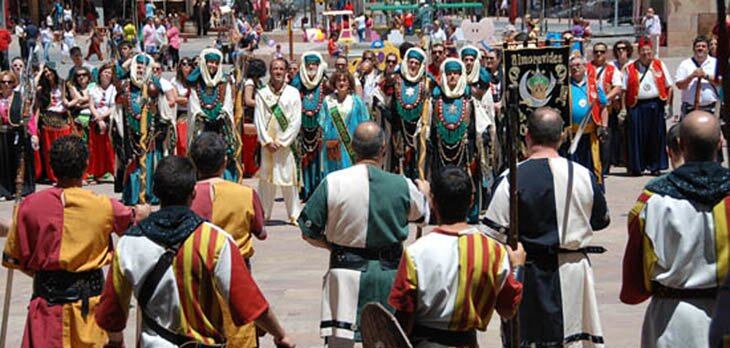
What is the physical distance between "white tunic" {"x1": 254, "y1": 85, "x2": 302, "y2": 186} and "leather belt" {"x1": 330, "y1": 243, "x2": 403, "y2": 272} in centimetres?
664

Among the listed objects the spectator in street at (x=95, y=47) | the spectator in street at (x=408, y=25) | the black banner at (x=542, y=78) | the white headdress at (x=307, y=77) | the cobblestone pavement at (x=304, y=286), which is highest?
the black banner at (x=542, y=78)

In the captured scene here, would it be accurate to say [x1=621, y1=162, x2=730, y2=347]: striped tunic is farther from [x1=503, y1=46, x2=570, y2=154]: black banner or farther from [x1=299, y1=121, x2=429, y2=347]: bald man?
[x1=503, y1=46, x2=570, y2=154]: black banner

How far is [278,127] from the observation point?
1362cm

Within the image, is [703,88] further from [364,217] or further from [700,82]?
[364,217]

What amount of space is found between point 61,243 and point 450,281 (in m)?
1.91

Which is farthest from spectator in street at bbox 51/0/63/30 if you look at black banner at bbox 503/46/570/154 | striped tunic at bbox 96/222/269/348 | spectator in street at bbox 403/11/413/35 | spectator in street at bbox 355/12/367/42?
striped tunic at bbox 96/222/269/348

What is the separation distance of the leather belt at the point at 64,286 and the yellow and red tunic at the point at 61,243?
0.03 meters

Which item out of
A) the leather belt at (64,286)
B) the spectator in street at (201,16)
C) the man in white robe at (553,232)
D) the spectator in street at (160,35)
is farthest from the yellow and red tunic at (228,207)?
the spectator in street at (201,16)

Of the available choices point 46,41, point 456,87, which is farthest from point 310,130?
point 46,41

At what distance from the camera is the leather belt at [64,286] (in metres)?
6.46

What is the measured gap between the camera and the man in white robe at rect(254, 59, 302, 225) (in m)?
13.6

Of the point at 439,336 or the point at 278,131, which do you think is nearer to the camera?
the point at 439,336

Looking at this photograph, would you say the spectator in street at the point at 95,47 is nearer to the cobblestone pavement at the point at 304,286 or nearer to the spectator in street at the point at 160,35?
the spectator in street at the point at 160,35

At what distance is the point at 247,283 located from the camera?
215 inches
